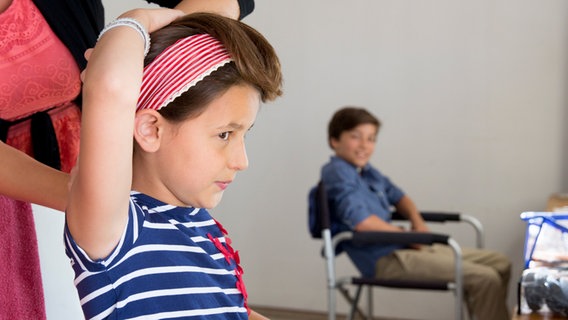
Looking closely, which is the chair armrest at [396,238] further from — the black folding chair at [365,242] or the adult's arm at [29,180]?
the adult's arm at [29,180]

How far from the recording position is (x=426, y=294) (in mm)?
4445

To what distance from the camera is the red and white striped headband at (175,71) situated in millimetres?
935

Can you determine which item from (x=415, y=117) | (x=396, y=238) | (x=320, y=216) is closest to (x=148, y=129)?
(x=396, y=238)

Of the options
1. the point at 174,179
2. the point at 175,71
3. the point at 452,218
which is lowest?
the point at 452,218

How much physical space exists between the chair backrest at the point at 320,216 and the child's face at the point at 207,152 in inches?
97.2

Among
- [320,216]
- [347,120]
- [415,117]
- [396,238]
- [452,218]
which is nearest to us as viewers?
[396,238]

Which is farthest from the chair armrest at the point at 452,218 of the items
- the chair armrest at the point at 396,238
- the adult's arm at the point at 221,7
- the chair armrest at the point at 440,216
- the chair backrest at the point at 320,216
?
the adult's arm at the point at 221,7

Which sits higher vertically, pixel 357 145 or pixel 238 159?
pixel 238 159

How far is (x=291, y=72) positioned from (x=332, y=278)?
1.51m

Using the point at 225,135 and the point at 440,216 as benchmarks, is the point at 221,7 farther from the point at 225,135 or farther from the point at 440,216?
the point at 440,216

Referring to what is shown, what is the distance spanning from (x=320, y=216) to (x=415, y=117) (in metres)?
1.15

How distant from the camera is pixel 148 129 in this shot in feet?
3.11

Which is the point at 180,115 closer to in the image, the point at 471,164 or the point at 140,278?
the point at 140,278

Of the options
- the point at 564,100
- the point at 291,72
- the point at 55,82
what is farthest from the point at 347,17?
the point at 55,82
